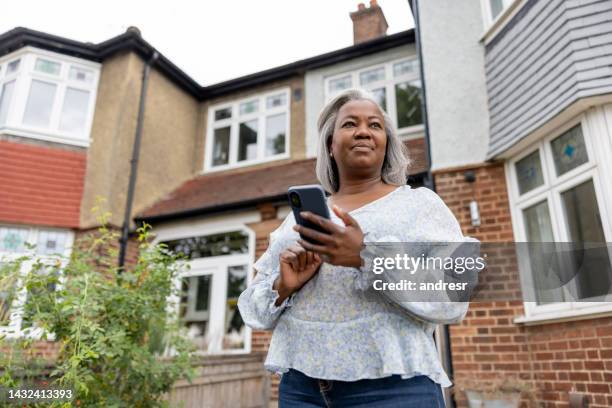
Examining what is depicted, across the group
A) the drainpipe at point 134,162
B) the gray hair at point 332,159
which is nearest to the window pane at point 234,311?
the drainpipe at point 134,162

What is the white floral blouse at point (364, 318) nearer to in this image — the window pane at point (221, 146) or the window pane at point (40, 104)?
the window pane at point (221, 146)

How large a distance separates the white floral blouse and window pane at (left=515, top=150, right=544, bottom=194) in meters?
3.97

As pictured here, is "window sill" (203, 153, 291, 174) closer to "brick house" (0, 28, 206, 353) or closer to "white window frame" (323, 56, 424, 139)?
"brick house" (0, 28, 206, 353)

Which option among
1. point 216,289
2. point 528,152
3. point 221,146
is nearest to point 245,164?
point 221,146

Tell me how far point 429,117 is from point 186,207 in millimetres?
4487

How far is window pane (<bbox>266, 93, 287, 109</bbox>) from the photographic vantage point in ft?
30.1

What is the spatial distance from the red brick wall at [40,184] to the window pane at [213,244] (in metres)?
1.89

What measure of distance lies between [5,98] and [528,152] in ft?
30.0

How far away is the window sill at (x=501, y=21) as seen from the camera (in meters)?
5.05

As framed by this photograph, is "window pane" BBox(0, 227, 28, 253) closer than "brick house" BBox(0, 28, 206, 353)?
Yes

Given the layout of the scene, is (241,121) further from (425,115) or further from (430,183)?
(430,183)

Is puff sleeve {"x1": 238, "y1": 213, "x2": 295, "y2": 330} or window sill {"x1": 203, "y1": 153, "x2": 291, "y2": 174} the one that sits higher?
window sill {"x1": 203, "y1": 153, "x2": 291, "y2": 174}

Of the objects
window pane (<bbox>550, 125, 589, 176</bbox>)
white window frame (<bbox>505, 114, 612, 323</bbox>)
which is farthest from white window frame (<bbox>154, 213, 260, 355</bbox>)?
window pane (<bbox>550, 125, 589, 176</bbox>)

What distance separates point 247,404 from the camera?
5.57 metres
